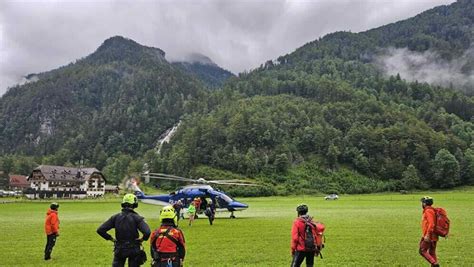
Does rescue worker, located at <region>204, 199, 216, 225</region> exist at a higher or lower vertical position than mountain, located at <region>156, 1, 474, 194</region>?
lower

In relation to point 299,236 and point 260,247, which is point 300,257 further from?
point 260,247

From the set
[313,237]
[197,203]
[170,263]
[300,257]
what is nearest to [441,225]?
[313,237]

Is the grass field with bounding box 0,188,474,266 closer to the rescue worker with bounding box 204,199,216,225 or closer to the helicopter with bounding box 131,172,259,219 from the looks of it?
the rescue worker with bounding box 204,199,216,225

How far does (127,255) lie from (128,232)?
0.56 meters

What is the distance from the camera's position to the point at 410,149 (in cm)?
16400

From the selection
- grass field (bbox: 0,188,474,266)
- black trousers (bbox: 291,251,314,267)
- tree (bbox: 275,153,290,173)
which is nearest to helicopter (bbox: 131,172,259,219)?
grass field (bbox: 0,188,474,266)

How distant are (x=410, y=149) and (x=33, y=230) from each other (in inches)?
6033

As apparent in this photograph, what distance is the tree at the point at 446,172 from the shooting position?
478 ft

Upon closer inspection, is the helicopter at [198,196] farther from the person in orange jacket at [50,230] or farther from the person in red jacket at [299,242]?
the person in red jacket at [299,242]

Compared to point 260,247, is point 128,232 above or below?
above

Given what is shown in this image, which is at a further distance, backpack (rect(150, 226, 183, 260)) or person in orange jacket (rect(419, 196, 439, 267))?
person in orange jacket (rect(419, 196, 439, 267))

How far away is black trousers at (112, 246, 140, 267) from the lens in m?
10.9

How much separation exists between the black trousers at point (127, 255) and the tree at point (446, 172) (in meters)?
152

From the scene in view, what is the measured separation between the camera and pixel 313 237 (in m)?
12.1
